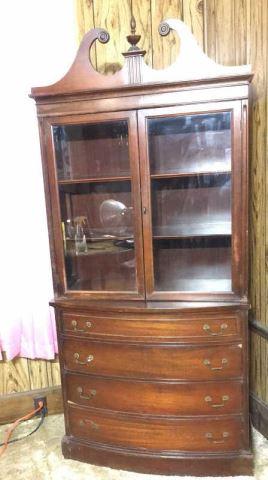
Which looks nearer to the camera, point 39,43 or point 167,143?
point 167,143

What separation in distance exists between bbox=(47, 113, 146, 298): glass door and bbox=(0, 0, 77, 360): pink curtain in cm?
28

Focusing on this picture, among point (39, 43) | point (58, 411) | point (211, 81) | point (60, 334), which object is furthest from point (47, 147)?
point (58, 411)

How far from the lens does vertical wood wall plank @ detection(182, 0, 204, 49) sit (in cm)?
195

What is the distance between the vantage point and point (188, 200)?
1769 millimetres

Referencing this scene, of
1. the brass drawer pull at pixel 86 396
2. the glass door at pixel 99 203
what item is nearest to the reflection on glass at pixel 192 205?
the glass door at pixel 99 203

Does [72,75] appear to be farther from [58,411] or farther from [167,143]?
[58,411]

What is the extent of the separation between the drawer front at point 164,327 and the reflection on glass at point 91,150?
660mm

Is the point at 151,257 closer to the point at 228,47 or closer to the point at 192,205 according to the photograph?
the point at 192,205

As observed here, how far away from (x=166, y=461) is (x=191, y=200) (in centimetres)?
122

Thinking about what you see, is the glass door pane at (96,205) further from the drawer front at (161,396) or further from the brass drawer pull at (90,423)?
the brass drawer pull at (90,423)

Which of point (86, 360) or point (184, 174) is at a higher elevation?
point (184, 174)

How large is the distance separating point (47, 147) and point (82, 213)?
0.36m

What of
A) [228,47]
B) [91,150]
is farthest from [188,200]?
[228,47]

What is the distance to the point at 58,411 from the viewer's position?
226 cm
